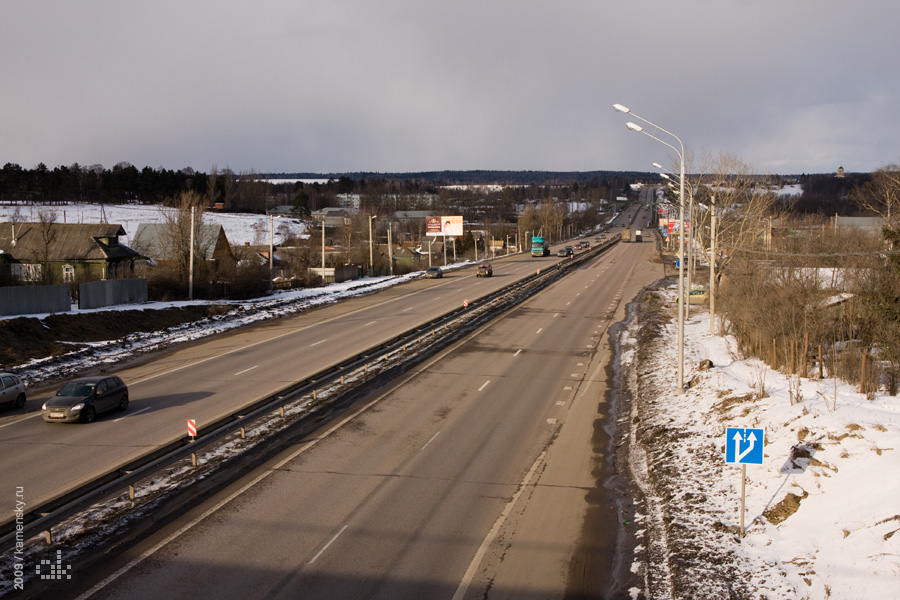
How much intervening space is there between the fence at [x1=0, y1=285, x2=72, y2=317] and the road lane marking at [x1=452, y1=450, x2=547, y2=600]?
30.6 metres

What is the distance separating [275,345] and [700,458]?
892 inches

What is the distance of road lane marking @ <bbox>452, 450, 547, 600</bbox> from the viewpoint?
35.8ft

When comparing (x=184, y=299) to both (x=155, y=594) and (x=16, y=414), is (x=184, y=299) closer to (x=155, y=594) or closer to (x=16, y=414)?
(x=16, y=414)

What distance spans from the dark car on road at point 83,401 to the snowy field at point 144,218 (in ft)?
342

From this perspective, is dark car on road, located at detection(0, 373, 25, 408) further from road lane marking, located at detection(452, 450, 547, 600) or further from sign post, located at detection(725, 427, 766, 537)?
sign post, located at detection(725, 427, 766, 537)

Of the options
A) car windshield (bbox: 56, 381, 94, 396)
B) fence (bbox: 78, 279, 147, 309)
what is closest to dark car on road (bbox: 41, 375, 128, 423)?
car windshield (bbox: 56, 381, 94, 396)

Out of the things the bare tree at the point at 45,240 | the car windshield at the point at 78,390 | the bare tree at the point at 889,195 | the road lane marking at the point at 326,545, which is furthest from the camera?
the bare tree at the point at 45,240

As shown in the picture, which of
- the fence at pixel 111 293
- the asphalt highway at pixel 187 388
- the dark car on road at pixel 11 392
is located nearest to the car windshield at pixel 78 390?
the asphalt highway at pixel 187 388

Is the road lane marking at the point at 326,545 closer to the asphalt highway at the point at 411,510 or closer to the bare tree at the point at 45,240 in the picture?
the asphalt highway at the point at 411,510

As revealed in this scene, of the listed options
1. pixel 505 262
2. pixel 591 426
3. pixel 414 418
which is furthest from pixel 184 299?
pixel 505 262

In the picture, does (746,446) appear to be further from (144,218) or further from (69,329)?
(144,218)

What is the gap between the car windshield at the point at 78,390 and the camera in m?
20.4

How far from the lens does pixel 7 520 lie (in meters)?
12.8

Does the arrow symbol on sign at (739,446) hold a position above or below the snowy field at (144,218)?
below
